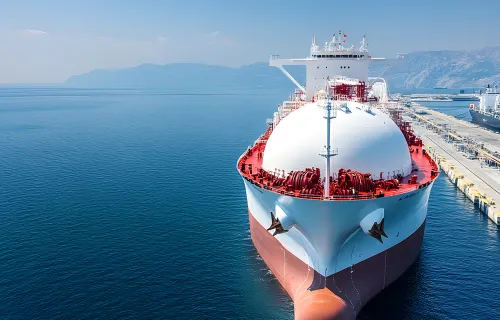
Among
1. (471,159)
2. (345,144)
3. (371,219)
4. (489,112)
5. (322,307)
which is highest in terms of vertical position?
(489,112)

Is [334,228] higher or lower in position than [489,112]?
lower

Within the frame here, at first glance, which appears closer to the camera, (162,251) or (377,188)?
(377,188)

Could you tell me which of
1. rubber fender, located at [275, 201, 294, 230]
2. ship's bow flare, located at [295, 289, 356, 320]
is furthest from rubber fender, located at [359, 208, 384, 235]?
ship's bow flare, located at [295, 289, 356, 320]

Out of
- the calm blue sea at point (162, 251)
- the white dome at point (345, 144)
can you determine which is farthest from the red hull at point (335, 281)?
the white dome at point (345, 144)

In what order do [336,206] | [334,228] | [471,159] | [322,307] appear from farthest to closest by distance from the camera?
[471,159] < [322,307] < [334,228] < [336,206]

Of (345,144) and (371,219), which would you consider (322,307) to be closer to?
(371,219)

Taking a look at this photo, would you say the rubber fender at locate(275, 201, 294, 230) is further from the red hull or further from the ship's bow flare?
the ship's bow flare

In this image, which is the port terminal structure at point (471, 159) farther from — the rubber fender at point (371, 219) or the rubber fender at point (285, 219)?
the rubber fender at point (285, 219)

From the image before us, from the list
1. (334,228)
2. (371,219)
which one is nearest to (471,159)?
(371,219)
